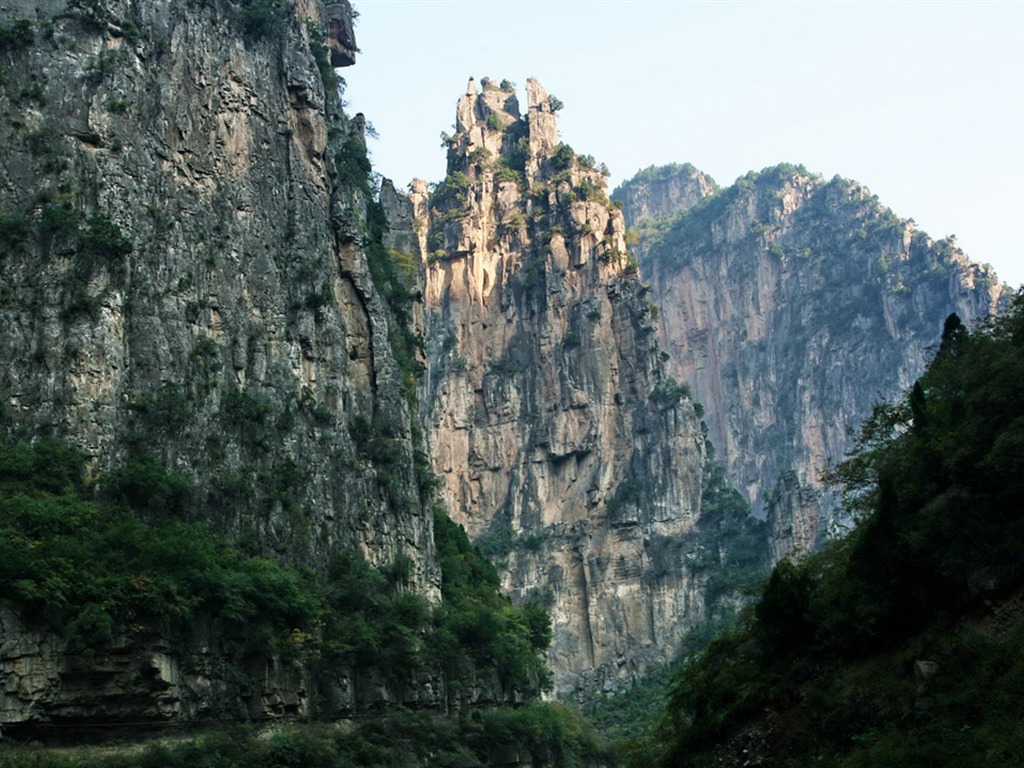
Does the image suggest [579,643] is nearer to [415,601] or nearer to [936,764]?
[415,601]

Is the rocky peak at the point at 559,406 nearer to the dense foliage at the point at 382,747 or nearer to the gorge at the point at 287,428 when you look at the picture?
the gorge at the point at 287,428

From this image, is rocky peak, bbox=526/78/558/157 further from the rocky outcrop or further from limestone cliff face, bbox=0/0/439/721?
the rocky outcrop

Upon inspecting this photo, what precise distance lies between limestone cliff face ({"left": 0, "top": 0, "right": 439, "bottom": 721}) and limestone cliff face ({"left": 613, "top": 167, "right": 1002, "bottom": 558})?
68.0 meters

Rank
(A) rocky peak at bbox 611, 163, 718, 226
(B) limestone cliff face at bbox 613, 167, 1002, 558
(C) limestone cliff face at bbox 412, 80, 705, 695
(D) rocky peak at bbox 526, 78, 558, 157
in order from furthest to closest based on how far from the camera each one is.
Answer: (A) rocky peak at bbox 611, 163, 718, 226 → (B) limestone cliff face at bbox 613, 167, 1002, 558 → (D) rocky peak at bbox 526, 78, 558, 157 → (C) limestone cliff face at bbox 412, 80, 705, 695

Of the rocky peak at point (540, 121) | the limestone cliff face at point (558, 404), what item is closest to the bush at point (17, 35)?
the limestone cliff face at point (558, 404)

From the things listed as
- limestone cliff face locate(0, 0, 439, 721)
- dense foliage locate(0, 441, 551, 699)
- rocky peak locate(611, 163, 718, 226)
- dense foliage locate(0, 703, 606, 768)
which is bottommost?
dense foliage locate(0, 703, 606, 768)

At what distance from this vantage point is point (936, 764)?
20266 millimetres

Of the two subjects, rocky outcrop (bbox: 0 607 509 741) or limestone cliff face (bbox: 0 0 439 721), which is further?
limestone cliff face (bbox: 0 0 439 721)

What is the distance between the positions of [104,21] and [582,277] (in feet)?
181

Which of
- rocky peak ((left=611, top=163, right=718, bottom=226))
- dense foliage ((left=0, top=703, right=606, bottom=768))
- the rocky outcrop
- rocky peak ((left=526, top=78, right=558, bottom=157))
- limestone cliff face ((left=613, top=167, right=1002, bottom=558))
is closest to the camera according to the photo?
the rocky outcrop

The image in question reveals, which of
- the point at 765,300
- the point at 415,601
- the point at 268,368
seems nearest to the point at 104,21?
the point at 268,368

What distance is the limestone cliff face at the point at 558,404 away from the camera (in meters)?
94.4

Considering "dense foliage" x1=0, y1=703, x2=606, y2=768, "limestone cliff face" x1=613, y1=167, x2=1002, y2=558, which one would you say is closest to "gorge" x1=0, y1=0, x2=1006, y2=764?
"dense foliage" x1=0, y1=703, x2=606, y2=768

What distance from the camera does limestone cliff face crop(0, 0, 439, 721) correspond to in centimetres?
4712
